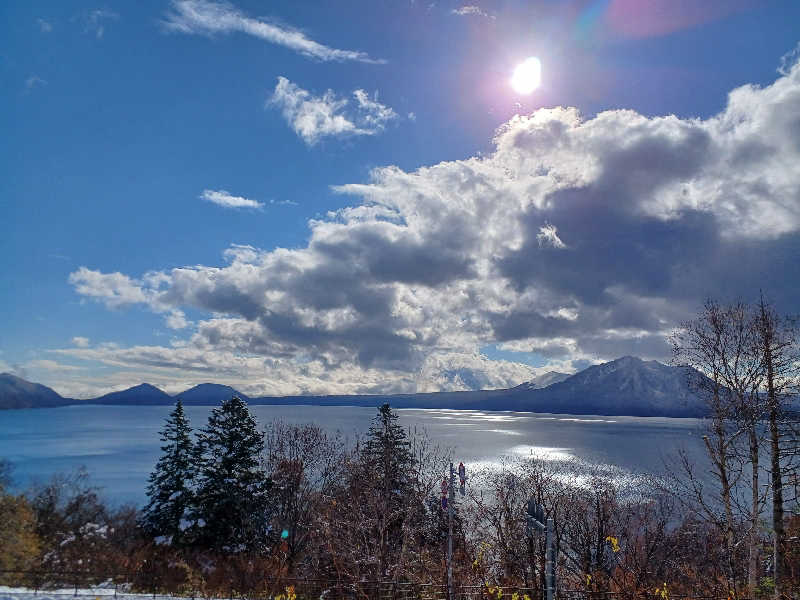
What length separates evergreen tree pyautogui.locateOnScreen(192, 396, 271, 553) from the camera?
103ft

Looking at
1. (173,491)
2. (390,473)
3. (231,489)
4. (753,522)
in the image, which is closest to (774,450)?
(753,522)

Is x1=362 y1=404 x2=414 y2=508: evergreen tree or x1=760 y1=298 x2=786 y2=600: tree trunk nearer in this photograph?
x1=760 y1=298 x2=786 y2=600: tree trunk

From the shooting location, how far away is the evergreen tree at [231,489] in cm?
3152

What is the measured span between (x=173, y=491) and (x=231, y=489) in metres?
4.34

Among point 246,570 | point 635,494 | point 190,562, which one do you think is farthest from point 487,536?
point 635,494

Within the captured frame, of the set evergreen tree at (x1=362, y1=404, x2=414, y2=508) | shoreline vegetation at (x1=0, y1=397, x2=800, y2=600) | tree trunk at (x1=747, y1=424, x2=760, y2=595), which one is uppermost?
Result: tree trunk at (x1=747, y1=424, x2=760, y2=595)

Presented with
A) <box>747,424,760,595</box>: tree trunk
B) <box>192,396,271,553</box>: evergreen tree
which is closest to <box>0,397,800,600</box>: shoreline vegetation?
<box>192,396,271,553</box>: evergreen tree

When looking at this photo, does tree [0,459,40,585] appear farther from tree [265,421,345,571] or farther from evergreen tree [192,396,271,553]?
tree [265,421,345,571]

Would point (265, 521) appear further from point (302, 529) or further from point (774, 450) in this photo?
point (774, 450)

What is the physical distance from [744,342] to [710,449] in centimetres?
307

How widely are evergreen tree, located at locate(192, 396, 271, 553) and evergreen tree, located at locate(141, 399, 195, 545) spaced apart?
0.90 metres

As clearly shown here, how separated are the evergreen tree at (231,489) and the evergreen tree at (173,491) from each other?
0.90 metres

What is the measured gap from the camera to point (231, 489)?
3180 centimetres

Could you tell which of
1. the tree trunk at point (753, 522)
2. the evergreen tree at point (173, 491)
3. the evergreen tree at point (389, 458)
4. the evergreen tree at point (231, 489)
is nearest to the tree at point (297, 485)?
the evergreen tree at point (231, 489)
